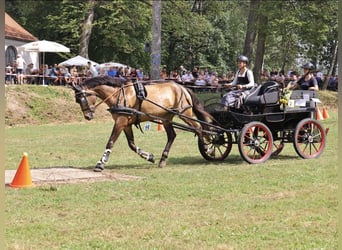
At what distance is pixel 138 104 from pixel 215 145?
2127 mm

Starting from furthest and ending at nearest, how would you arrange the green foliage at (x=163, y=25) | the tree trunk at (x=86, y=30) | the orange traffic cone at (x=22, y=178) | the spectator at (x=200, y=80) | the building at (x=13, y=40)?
the building at (x=13, y=40) → the tree trunk at (x=86, y=30) → the green foliage at (x=163, y=25) → the spectator at (x=200, y=80) → the orange traffic cone at (x=22, y=178)

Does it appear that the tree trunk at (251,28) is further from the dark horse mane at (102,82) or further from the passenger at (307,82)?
the dark horse mane at (102,82)

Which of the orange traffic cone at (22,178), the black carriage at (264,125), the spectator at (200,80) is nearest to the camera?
the orange traffic cone at (22,178)

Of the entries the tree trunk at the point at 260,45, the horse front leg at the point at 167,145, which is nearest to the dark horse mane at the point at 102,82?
the horse front leg at the point at 167,145

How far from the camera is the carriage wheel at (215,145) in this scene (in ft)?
37.2

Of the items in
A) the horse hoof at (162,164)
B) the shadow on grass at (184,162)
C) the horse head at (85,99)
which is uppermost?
the horse head at (85,99)

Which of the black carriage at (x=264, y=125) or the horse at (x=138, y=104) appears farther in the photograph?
the black carriage at (x=264, y=125)

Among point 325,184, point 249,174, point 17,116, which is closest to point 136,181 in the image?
point 249,174

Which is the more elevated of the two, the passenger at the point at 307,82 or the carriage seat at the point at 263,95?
the passenger at the point at 307,82

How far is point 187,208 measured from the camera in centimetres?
676

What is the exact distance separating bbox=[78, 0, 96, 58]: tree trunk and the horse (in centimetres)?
2710

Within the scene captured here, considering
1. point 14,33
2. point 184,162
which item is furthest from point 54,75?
point 184,162

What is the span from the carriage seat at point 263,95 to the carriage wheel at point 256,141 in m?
0.51

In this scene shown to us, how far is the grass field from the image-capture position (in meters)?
5.23
